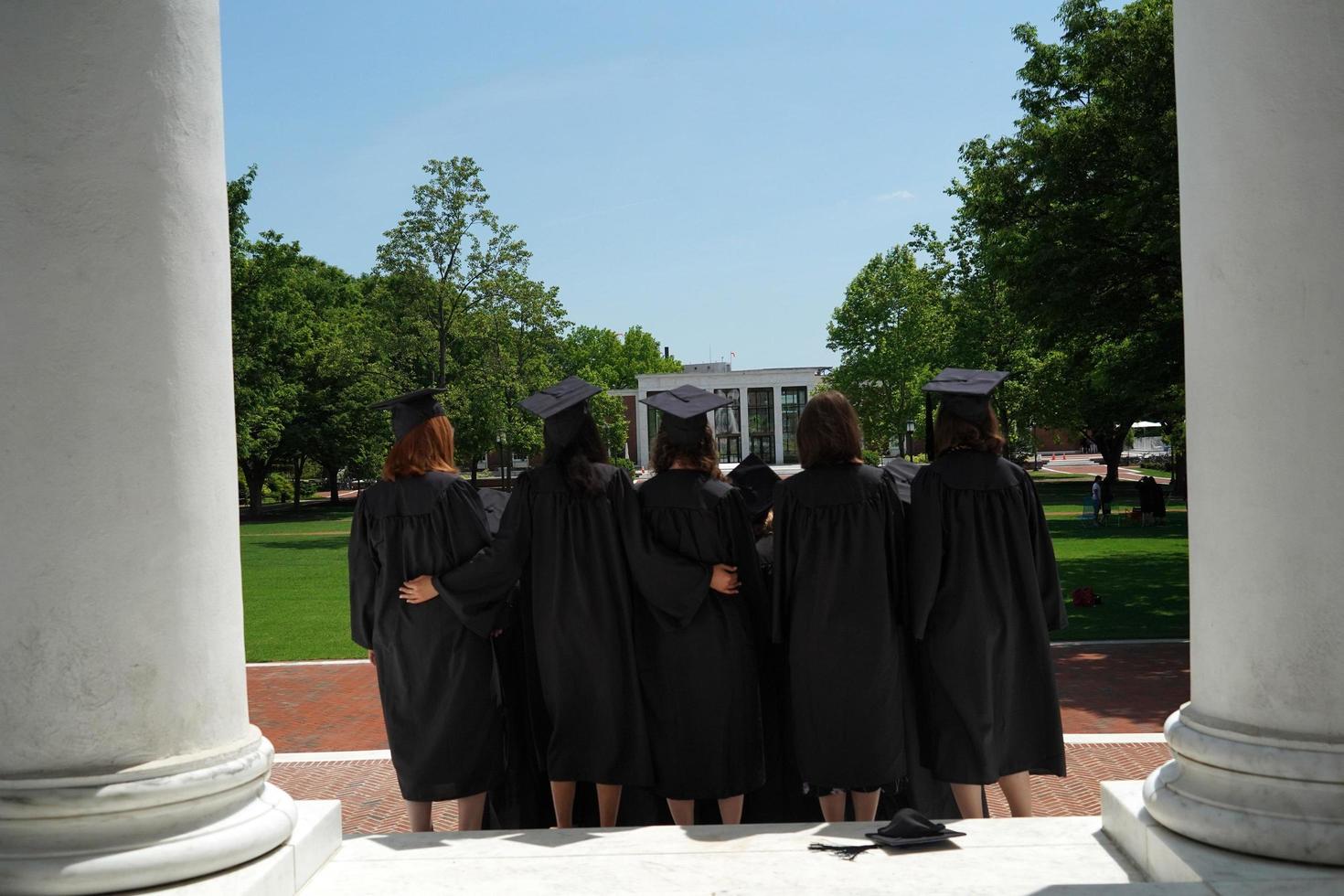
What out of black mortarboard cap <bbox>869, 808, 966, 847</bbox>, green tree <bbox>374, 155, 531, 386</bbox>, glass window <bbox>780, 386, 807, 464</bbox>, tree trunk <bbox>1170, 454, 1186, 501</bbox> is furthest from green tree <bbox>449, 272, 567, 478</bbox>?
glass window <bbox>780, 386, 807, 464</bbox>

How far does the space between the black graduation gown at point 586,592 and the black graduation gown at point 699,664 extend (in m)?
0.09

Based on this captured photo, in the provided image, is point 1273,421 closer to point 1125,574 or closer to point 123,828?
point 123,828

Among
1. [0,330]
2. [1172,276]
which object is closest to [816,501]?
[0,330]

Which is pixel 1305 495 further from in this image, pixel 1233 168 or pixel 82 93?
pixel 82 93

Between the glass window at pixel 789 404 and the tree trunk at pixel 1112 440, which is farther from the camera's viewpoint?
the glass window at pixel 789 404

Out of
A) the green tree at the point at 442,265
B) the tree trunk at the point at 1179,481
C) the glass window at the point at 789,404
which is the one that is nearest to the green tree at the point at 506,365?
the green tree at the point at 442,265

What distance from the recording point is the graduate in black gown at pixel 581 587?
5.16m

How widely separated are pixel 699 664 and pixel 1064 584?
1430 cm

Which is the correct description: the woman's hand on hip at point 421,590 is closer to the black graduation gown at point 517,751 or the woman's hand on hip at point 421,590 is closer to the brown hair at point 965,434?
the black graduation gown at point 517,751

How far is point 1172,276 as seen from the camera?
16016 millimetres

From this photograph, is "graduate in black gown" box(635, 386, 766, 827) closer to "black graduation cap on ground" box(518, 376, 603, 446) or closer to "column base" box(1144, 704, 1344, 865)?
"black graduation cap on ground" box(518, 376, 603, 446)

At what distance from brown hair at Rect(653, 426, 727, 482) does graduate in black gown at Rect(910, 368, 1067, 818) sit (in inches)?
37.4

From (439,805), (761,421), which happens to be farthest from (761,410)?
(439,805)

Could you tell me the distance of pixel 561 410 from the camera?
525cm
